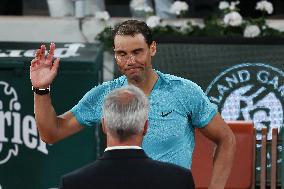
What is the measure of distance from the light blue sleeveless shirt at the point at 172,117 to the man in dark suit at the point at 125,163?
0.95 meters

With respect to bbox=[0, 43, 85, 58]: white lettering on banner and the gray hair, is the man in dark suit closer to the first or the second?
the gray hair

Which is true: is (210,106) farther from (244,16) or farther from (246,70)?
(244,16)

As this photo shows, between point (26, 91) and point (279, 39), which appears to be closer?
point (26, 91)

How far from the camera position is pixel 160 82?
448 centimetres

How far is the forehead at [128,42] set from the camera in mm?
4344

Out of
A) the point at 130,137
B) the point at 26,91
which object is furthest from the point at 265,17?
the point at 130,137

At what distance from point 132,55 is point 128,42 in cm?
6

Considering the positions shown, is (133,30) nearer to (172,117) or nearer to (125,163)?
(172,117)

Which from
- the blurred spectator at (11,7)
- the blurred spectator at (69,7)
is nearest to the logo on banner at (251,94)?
the blurred spectator at (69,7)

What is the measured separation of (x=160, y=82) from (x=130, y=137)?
1170mm

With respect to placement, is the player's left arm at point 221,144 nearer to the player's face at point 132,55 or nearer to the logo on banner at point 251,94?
the player's face at point 132,55

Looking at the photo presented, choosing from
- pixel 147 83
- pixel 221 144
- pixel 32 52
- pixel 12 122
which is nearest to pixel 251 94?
pixel 32 52

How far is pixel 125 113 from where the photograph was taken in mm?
3332

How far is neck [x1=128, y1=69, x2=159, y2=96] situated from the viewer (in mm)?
4407
